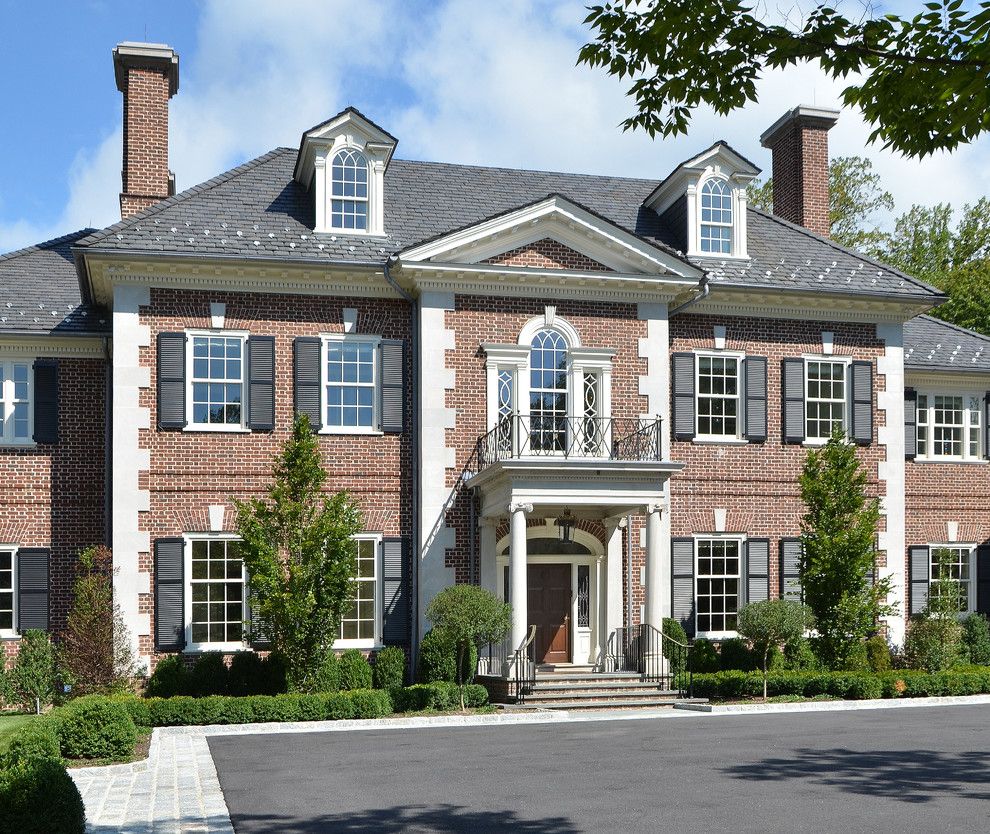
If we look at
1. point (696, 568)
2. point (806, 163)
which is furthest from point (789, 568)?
point (806, 163)

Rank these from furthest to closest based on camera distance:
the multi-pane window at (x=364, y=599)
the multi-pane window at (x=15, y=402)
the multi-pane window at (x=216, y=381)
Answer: the multi-pane window at (x=15, y=402) → the multi-pane window at (x=364, y=599) → the multi-pane window at (x=216, y=381)

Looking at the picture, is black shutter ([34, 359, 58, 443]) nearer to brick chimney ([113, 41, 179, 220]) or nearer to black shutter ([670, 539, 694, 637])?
brick chimney ([113, 41, 179, 220])

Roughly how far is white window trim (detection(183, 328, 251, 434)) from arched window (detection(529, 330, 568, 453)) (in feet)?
16.9

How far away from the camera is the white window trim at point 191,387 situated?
21547 mm

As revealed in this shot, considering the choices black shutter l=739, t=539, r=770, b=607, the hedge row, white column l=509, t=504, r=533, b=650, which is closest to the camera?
white column l=509, t=504, r=533, b=650

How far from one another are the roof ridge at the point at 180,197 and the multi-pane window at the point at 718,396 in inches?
377

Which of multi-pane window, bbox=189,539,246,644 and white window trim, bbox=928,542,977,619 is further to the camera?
white window trim, bbox=928,542,977,619

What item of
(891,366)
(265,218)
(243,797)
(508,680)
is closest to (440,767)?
(243,797)

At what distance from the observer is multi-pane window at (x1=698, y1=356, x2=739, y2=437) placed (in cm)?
2419

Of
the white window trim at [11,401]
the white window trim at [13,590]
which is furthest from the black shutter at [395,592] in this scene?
the white window trim at [11,401]

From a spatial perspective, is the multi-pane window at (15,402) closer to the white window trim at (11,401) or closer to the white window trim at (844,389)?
the white window trim at (11,401)

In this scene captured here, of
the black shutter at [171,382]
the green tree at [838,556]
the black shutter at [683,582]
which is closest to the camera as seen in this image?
the black shutter at [171,382]

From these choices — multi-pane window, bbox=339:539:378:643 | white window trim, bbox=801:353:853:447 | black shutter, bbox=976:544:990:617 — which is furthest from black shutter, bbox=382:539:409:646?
black shutter, bbox=976:544:990:617

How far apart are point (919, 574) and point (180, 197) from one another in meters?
16.7
